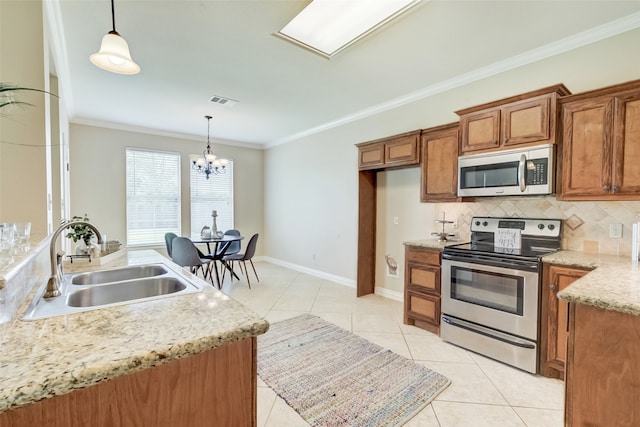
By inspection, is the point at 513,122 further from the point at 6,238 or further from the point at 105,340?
the point at 6,238

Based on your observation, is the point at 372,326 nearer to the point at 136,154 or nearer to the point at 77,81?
the point at 77,81

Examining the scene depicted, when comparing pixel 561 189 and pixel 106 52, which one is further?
pixel 561 189

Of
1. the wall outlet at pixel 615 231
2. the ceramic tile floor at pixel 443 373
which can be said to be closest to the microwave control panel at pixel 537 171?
the wall outlet at pixel 615 231

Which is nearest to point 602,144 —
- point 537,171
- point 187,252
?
point 537,171

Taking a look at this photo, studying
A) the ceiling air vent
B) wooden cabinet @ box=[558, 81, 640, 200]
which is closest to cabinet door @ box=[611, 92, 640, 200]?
wooden cabinet @ box=[558, 81, 640, 200]

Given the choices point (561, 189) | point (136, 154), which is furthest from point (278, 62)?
point (136, 154)

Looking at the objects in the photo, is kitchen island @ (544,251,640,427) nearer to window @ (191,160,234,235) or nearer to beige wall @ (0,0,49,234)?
beige wall @ (0,0,49,234)

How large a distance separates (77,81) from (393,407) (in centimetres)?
456

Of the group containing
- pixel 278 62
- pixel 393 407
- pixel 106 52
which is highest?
pixel 278 62

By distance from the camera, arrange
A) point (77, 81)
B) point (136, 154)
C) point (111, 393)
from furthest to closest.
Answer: point (136, 154), point (77, 81), point (111, 393)

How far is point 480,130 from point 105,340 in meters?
3.09

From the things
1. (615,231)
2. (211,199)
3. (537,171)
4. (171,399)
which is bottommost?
(171,399)

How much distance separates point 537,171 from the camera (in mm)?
2455

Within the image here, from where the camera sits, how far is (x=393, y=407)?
196 cm
